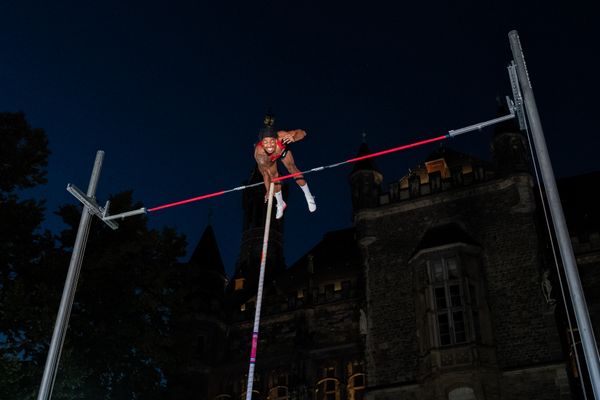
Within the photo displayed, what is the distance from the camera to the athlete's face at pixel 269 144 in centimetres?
996

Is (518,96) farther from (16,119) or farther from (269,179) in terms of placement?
(16,119)

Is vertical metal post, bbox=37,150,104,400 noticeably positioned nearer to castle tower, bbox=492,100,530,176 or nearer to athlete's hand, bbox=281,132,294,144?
athlete's hand, bbox=281,132,294,144

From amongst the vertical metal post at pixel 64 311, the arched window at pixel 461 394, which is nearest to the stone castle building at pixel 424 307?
the arched window at pixel 461 394

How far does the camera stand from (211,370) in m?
23.6

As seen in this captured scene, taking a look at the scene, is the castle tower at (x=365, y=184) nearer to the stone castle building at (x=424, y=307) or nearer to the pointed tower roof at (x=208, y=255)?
the stone castle building at (x=424, y=307)

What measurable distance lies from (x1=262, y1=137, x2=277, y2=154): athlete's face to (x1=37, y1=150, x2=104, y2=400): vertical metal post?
132 inches

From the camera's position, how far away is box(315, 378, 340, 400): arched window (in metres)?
21.2

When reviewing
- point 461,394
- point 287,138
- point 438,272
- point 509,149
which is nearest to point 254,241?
point 438,272

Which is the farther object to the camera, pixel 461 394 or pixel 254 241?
pixel 254 241

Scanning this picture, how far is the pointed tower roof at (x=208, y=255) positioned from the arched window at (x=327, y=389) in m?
8.01

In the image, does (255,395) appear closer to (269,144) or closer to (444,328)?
(444,328)

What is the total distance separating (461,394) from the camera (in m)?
17.3

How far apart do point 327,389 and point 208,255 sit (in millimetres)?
9298

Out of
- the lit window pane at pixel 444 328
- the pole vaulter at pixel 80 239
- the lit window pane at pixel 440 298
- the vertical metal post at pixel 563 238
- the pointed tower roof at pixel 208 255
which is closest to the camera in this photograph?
the vertical metal post at pixel 563 238
